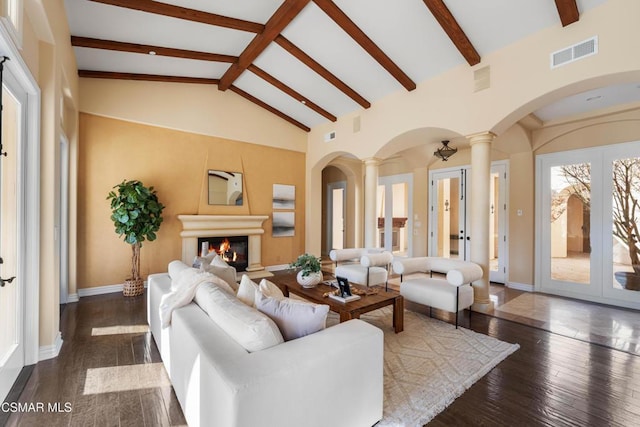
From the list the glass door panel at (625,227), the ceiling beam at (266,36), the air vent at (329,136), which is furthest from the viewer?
the air vent at (329,136)

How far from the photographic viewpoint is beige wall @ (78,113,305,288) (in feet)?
15.9

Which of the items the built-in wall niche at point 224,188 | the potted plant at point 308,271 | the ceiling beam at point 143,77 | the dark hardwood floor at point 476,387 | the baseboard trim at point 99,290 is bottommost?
the dark hardwood floor at point 476,387

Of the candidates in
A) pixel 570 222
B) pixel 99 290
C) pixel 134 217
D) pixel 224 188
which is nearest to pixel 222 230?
pixel 224 188

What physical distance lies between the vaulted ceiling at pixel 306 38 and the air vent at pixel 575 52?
0.92 feet

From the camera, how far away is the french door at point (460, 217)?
19.1 feet

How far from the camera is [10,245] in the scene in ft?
7.68

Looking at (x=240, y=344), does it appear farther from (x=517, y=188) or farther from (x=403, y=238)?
(x=403, y=238)

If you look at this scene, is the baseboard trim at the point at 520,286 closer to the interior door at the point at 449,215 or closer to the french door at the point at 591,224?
the french door at the point at 591,224

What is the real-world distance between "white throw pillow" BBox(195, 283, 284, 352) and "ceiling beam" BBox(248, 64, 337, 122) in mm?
4793

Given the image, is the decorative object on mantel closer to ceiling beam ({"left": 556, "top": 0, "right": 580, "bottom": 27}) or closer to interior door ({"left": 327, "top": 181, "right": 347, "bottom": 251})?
ceiling beam ({"left": 556, "top": 0, "right": 580, "bottom": 27})

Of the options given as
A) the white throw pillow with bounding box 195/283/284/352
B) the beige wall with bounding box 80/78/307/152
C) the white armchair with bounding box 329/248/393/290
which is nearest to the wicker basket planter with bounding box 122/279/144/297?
the beige wall with bounding box 80/78/307/152

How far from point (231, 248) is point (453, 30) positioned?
5382 millimetres

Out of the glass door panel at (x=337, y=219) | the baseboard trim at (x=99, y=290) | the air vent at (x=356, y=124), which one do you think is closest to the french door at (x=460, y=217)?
the air vent at (x=356, y=124)

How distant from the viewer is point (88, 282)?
4.83 m
